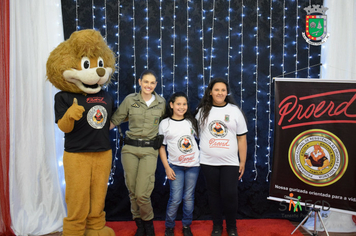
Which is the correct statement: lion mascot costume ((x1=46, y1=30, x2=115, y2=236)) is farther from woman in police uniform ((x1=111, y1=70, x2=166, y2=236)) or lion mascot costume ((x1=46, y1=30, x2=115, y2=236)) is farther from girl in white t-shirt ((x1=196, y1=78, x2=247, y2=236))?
girl in white t-shirt ((x1=196, y1=78, x2=247, y2=236))

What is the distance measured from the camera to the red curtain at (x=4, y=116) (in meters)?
2.25

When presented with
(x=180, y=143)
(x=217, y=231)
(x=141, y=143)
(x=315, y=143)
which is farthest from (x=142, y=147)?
(x=315, y=143)

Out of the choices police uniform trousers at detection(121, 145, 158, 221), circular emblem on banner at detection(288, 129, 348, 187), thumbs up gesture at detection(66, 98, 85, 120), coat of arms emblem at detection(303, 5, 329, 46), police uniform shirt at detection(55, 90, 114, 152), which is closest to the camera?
thumbs up gesture at detection(66, 98, 85, 120)

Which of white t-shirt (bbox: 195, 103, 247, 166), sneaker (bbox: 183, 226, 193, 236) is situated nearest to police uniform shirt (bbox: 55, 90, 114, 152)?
white t-shirt (bbox: 195, 103, 247, 166)

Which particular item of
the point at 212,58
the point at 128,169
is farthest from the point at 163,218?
the point at 212,58

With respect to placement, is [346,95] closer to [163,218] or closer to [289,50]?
[289,50]

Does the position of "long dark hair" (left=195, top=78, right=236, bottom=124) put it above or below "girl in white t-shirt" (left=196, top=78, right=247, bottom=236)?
above

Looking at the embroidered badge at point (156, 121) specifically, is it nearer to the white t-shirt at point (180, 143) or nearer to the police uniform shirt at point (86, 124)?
the white t-shirt at point (180, 143)

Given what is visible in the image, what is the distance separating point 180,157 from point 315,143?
125cm

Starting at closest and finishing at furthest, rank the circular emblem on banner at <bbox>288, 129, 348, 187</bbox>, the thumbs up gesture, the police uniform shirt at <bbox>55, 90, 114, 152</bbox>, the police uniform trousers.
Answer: the thumbs up gesture < the police uniform shirt at <bbox>55, 90, 114, 152</bbox> < the police uniform trousers < the circular emblem on banner at <bbox>288, 129, 348, 187</bbox>

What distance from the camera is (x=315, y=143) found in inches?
91.1

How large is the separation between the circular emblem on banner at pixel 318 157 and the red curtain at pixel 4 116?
2611 mm

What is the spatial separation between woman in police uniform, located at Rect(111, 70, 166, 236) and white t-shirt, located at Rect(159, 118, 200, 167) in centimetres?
11

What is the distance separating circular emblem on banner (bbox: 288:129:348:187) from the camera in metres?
2.26
